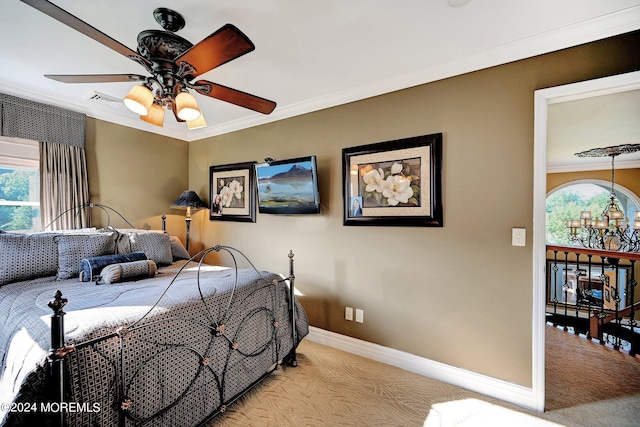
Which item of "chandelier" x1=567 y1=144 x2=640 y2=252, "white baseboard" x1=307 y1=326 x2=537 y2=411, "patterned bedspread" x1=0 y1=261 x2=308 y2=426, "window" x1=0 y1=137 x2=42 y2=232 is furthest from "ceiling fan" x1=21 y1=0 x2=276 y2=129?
"chandelier" x1=567 y1=144 x2=640 y2=252

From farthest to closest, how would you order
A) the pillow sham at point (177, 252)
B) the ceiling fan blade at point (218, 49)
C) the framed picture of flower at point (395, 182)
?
1. the pillow sham at point (177, 252)
2. the framed picture of flower at point (395, 182)
3. the ceiling fan blade at point (218, 49)

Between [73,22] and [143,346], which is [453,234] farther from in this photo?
[73,22]

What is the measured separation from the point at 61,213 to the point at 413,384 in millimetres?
3656

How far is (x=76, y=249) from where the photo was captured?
2252 millimetres

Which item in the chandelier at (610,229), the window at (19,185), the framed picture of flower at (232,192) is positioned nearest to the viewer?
the window at (19,185)

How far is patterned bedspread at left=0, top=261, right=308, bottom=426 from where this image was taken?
1.13 meters

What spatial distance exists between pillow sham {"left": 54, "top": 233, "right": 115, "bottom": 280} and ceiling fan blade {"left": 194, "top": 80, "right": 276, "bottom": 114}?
1634mm

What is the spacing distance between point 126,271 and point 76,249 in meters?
0.53

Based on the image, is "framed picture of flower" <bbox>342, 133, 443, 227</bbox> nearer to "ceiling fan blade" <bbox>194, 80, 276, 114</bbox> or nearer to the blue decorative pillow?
"ceiling fan blade" <bbox>194, 80, 276, 114</bbox>

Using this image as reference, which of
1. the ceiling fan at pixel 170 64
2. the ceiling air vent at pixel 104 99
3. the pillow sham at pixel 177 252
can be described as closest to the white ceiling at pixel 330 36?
the ceiling air vent at pixel 104 99

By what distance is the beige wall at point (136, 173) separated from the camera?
3.16 metres

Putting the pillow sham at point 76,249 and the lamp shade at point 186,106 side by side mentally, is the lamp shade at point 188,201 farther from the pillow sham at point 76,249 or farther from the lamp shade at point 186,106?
the lamp shade at point 186,106

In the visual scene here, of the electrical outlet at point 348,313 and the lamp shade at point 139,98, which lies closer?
the lamp shade at point 139,98

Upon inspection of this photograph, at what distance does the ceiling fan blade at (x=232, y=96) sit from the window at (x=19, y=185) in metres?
2.18
